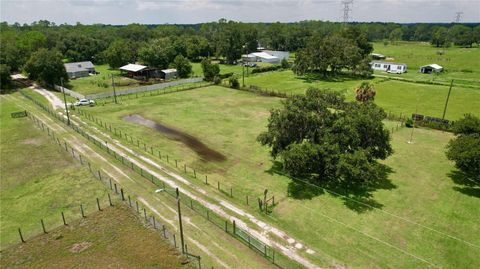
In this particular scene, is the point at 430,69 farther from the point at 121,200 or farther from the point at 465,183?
the point at 121,200

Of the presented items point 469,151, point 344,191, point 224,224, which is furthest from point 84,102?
point 469,151

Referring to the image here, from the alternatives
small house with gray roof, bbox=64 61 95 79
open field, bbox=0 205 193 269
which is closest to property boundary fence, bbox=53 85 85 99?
small house with gray roof, bbox=64 61 95 79

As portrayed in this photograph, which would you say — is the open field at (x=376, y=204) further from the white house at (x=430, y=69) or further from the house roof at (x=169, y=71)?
the white house at (x=430, y=69)

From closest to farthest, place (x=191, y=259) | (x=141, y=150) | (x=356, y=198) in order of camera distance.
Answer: (x=191, y=259), (x=356, y=198), (x=141, y=150)

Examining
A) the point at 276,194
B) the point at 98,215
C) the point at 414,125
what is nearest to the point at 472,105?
the point at 414,125

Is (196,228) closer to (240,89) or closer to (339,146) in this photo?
(339,146)

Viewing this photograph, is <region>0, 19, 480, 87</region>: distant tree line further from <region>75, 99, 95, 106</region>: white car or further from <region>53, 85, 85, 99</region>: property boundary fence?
<region>75, 99, 95, 106</region>: white car

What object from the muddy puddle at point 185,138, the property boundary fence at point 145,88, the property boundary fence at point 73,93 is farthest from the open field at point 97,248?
the property boundary fence at point 73,93
